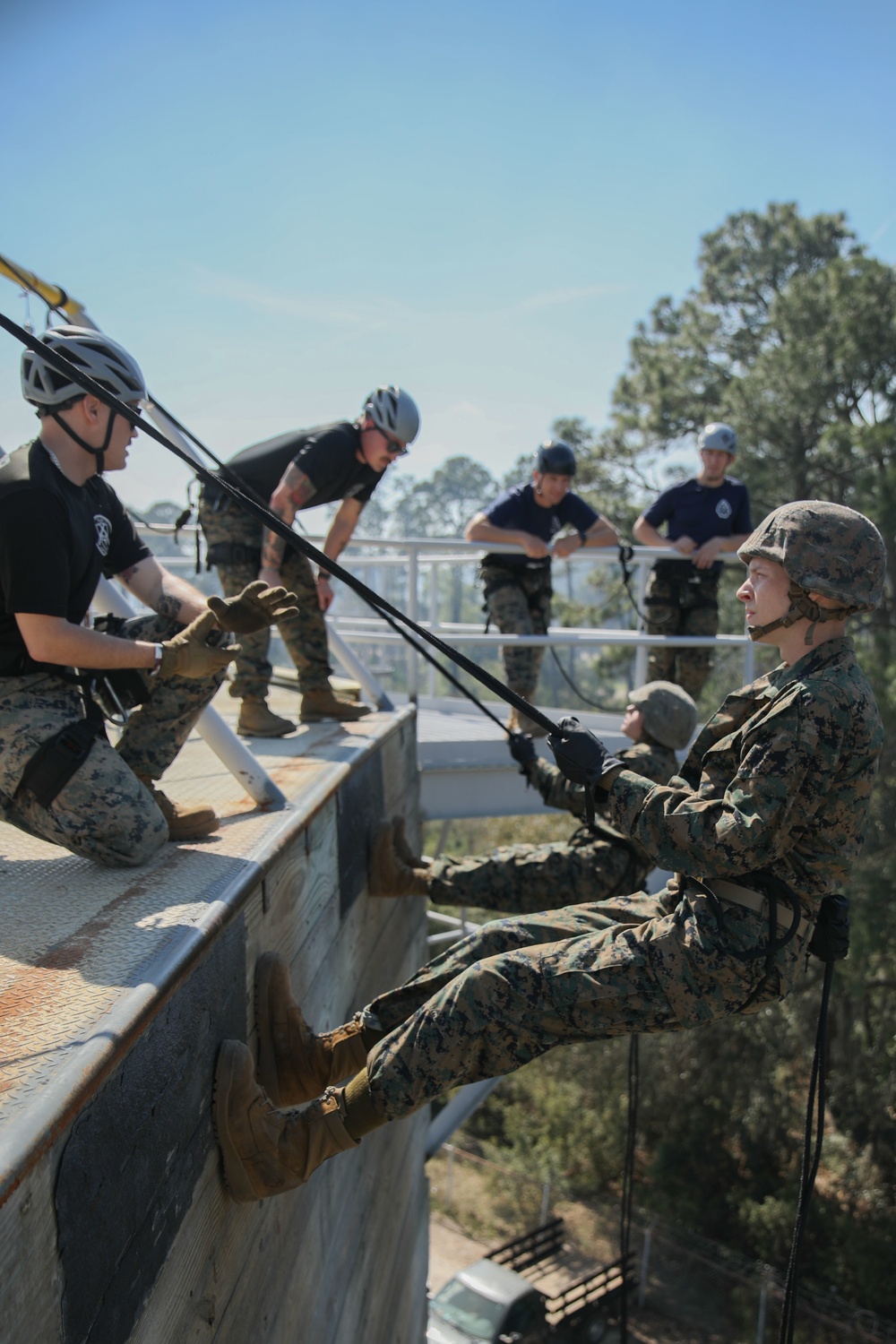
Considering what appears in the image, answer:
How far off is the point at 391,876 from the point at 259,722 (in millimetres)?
1005

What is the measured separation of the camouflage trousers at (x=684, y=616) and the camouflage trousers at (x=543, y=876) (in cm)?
298

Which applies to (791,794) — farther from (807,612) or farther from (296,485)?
(296,485)

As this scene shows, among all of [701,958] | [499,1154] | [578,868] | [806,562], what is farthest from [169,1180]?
[499,1154]

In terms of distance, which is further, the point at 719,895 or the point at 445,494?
the point at 445,494

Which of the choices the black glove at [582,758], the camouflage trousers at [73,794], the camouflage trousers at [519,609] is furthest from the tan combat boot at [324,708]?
the black glove at [582,758]

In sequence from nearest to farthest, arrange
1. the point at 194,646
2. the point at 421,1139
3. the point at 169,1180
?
the point at 169,1180 < the point at 194,646 < the point at 421,1139

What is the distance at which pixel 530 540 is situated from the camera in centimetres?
597

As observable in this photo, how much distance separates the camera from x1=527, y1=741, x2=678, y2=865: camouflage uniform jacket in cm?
376

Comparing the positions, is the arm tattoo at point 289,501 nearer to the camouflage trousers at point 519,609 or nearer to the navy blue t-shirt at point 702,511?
the camouflage trousers at point 519,609

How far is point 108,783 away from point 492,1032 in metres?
1.19

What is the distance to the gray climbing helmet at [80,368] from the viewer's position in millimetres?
2762

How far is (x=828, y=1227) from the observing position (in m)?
16.2

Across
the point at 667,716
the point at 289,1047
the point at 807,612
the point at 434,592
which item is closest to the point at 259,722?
the point at 667,716

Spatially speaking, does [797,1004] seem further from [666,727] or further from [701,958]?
[701,958]
